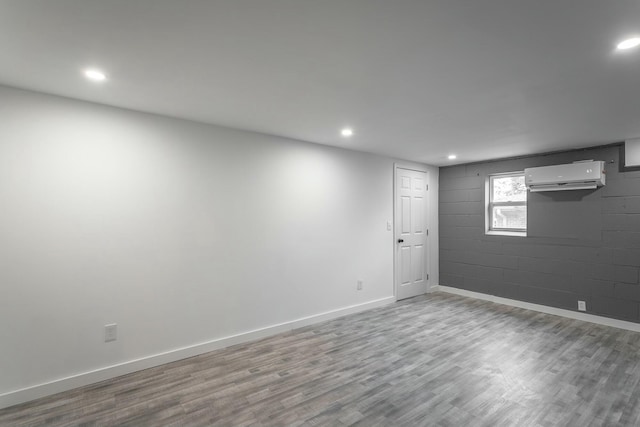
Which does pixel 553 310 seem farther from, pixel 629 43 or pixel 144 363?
pixel 144 363

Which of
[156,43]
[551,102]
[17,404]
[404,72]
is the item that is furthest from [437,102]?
[17,404]

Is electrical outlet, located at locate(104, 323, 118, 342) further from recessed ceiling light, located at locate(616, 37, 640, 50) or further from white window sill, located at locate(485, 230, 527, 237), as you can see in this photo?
white window sill, located at locate(485, 230, 527, 237)

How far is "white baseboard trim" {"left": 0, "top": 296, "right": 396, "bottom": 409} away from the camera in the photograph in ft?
7.64

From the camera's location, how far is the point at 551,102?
101 inches

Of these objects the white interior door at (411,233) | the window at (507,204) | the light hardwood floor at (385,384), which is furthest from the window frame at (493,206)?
the light hardwood floor at (385,384)

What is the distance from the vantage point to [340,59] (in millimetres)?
1901

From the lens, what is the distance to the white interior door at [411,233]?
516 cm

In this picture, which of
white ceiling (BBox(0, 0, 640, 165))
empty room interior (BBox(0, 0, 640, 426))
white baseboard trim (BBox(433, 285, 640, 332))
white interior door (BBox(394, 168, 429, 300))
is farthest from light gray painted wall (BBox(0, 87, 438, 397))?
white baseboard trim (BBox(433, 285, 640, 332))

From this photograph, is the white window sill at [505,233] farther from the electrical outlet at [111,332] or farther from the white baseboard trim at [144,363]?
the electrical outlet at [111,332]

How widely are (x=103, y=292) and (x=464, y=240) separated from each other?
17.5 feet

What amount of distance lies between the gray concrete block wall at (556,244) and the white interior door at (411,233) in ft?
1.77

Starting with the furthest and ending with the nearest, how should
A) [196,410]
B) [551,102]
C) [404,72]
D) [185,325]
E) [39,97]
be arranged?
[185,325], [551,102], [39,97], [196,410], [404,72]

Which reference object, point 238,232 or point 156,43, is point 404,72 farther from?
point 238,232

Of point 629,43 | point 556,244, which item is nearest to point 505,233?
point 556,244
